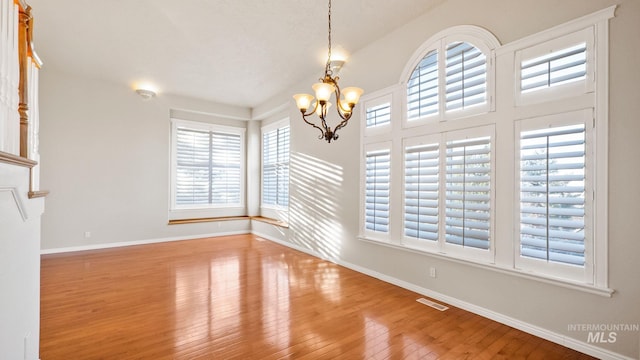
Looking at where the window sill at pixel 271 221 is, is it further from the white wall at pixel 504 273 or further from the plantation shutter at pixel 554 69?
the plantation shutter at pixel 554 69

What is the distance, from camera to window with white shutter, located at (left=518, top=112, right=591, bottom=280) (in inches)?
91.3

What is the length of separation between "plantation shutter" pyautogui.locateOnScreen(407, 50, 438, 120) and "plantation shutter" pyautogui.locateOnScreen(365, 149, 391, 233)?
66 centimetres

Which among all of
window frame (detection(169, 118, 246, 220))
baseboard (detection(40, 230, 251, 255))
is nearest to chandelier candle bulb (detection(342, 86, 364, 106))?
window frame (detection(169, 118, 246, 220))

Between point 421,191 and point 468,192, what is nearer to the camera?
point 468,192

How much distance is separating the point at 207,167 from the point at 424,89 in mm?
5695

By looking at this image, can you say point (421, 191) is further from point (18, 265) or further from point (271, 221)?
point (271, 221)

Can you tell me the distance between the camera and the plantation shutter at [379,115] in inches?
156

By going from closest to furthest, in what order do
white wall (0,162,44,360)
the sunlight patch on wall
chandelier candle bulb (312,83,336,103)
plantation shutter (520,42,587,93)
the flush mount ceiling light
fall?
white wall (0,162,44,360), plantation shutter (520,42,587,93), chandelier candle bulb (312,83,336,103), the sunlight patch on wall, the flush mount ceiling light

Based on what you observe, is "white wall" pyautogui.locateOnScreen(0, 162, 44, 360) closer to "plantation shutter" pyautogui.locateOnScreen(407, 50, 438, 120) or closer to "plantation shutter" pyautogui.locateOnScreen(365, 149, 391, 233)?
"plantation shutter" pyautogui.locateOnScreen(365, 149, 391, 233)

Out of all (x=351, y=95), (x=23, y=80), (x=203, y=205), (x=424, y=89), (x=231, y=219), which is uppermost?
(x=424, y=89)

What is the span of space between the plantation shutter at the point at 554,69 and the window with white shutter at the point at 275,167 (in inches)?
191

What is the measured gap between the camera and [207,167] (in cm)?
738

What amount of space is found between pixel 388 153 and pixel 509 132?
1.46 meters

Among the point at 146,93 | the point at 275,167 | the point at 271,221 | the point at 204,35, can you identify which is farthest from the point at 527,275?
the point at 146,93
